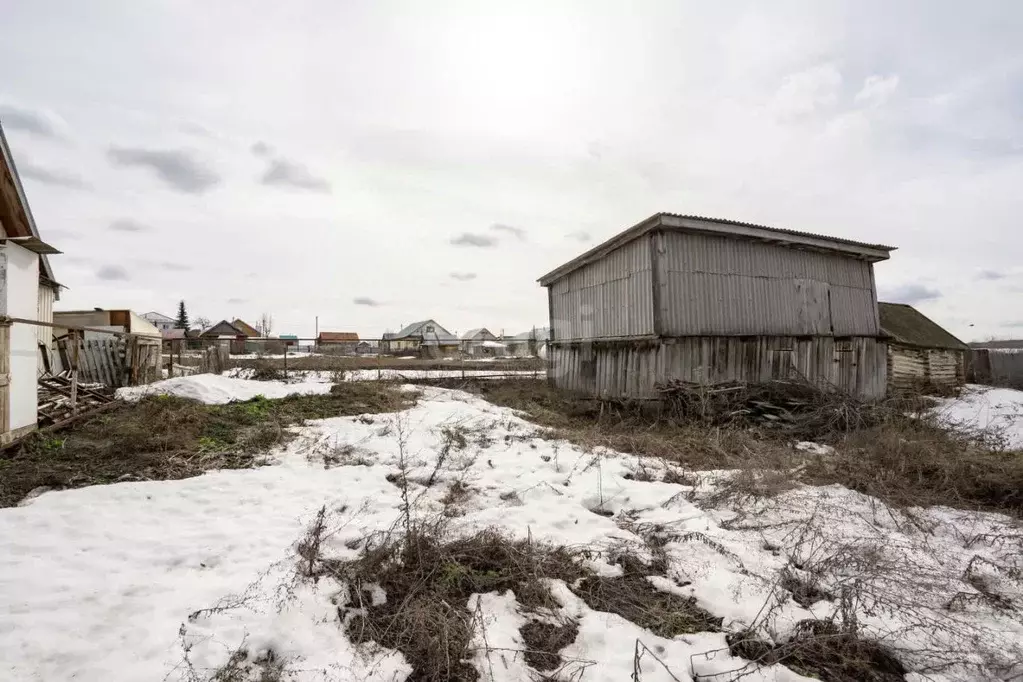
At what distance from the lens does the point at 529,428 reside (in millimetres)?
9953

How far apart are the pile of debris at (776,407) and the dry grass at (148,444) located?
777 cm

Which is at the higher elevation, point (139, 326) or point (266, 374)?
point (139, 326)

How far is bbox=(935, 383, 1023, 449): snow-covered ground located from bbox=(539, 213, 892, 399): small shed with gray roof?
242cm

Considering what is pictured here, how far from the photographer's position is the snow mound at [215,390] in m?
11.4

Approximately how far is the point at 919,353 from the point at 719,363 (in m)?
15.4

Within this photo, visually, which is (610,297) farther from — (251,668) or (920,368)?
(920,368)

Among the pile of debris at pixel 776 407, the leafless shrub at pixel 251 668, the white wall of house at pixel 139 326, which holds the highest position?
the white wall of house at pixel 139 326

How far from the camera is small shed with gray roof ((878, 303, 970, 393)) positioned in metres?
20.5

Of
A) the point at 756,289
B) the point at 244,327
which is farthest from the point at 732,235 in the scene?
the point at 244,327

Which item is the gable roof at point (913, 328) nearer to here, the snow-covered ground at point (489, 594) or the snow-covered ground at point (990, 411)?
the snow-covered ground at point (990, 411)

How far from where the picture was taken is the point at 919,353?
21.4 metres

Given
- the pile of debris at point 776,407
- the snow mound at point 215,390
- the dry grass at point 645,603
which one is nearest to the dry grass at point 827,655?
A: the dry grass at point 645,603

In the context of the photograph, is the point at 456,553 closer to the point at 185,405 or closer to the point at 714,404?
the point at 185,405

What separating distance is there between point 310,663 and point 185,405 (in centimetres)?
835
